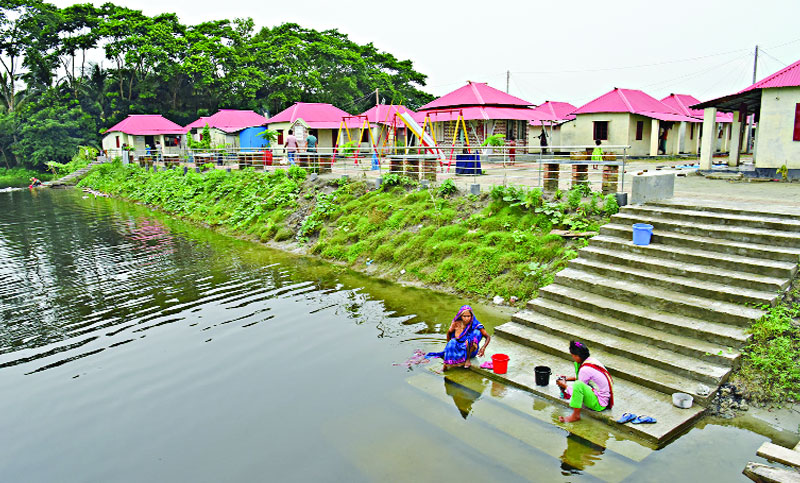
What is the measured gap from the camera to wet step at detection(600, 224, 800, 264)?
930cm

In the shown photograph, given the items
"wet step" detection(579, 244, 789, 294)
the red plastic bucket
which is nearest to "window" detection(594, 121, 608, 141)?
"wet step" detection(579, 244, 789, 294)

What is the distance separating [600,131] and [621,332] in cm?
2819

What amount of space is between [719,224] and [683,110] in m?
32.1

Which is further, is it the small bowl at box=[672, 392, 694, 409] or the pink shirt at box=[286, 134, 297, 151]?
the pink shirt at box=[286, 134, 297, 151]

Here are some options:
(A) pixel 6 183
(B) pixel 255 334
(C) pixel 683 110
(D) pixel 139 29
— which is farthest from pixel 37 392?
(D) pixel 139 29

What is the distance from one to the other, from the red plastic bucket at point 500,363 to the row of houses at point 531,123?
52.1 feet

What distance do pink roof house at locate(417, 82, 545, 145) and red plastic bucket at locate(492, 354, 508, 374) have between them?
18.1m

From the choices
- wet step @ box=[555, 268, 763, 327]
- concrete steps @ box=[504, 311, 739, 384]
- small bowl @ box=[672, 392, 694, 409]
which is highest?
wet step @ box=[555, 268, 763, 327]

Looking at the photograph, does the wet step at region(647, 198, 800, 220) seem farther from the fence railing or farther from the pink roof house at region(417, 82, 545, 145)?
the pink roof house at region(417, 82, 545, 145)

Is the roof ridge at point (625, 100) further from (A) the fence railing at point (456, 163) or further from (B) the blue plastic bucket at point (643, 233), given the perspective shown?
(B) the blue plastic bucket at point (643, 233)

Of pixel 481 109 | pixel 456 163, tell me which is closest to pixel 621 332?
pixel 456 163

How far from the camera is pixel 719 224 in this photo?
417 inches

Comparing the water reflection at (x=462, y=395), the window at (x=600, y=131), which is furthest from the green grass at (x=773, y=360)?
the window at (x=600, y=131)

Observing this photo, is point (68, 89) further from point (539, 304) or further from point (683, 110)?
point (539, 304)
